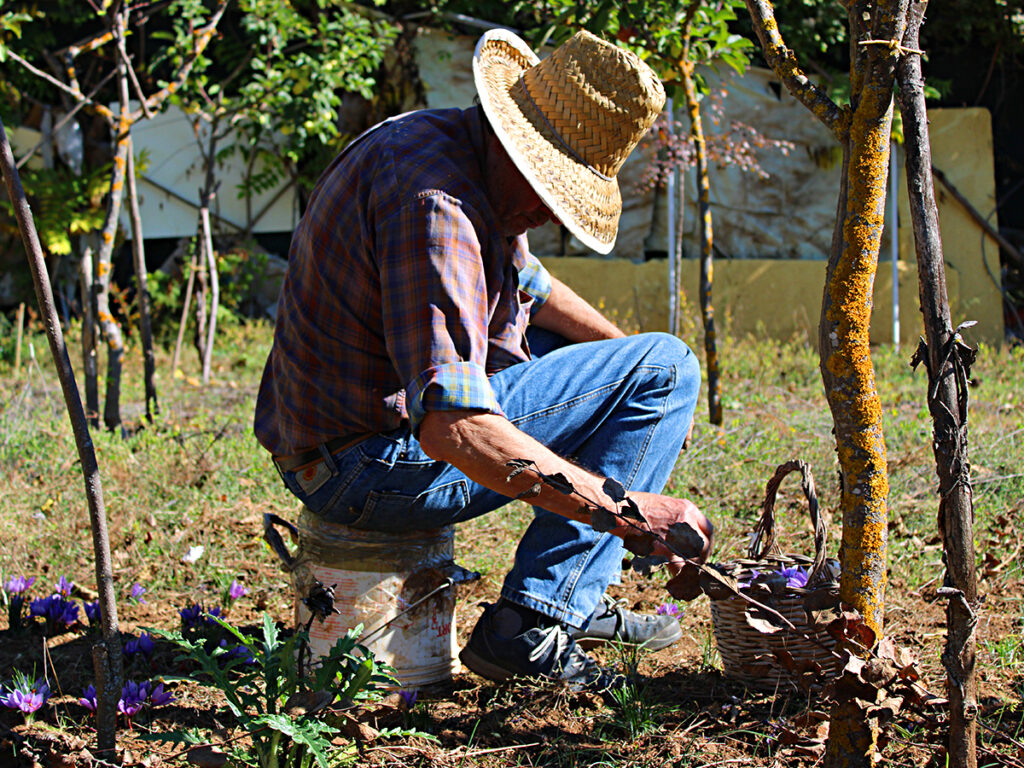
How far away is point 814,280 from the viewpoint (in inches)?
301

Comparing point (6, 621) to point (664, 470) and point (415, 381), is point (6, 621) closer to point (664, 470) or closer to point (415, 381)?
point (415, 381)

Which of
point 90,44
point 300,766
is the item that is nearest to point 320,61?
point 90,44

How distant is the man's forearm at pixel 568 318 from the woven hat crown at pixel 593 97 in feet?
2.46

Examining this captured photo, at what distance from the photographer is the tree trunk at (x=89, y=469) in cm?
160

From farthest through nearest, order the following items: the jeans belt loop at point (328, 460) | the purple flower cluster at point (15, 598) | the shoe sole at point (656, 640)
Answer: the purple flower cluster at point (15, 598) → the shoe sole at point (656, 640) → the jeans belt loop at point (328, 460)

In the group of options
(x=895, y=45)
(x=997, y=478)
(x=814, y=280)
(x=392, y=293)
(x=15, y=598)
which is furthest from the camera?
(x=814, y=280)

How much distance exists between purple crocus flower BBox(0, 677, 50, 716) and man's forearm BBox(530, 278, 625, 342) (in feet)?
5.12

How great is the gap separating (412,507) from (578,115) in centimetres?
95

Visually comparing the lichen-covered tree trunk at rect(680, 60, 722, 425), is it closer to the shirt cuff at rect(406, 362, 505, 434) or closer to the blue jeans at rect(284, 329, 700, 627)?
the blue jeans at rect(284, 329, 700, 627)

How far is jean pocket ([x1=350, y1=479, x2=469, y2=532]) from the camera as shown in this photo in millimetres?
2111

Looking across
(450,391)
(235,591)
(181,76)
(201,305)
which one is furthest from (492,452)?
(201,305)

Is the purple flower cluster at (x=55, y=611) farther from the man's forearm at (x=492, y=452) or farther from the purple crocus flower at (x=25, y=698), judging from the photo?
the man's forearm at (x=492, y=452)

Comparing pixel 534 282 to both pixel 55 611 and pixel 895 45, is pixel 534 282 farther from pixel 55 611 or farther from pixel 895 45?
pixel 55 611

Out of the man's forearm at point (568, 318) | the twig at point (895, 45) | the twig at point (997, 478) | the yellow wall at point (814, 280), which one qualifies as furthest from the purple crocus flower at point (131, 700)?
the yellow wall at point (814, 280)
